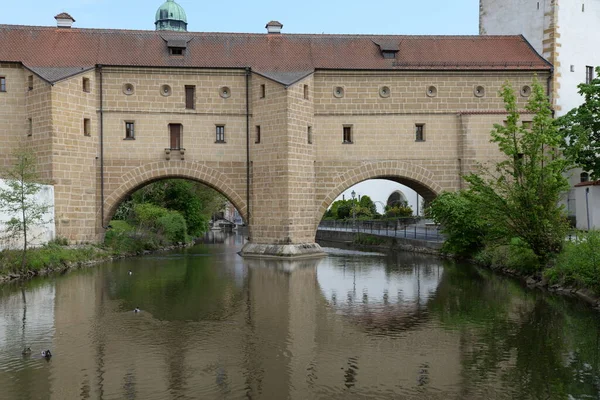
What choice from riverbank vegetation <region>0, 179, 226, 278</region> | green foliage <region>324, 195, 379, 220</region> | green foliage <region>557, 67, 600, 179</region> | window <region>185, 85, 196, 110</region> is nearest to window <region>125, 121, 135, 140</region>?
window <region>185, 85, 196, 110</region>

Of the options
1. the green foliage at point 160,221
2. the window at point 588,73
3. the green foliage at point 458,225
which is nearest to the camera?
the green foliage at point 458,225

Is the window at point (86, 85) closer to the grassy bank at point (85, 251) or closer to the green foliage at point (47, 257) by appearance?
the grassy bank at point (85, 251)

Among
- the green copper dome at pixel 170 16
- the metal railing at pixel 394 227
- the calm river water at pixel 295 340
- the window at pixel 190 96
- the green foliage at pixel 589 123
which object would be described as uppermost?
the green copper dome at pixel 170 16

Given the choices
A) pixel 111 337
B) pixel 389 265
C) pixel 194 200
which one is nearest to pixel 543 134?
pixel 389 265

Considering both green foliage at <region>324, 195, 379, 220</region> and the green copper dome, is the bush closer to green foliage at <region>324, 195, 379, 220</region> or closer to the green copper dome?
green foliage at <region>324, 195, 379, 220</region>

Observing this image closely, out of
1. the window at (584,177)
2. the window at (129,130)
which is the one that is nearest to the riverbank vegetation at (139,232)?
the window at (129,130)

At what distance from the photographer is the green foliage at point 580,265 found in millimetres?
15102

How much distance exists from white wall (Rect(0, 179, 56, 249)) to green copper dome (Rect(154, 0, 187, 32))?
41316 millimetres

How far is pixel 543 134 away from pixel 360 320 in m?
8.09

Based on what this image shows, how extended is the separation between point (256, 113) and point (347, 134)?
14.0 feet

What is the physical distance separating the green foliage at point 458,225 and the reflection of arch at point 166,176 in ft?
28.2

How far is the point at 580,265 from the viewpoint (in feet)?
51.6

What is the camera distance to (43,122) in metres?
26.5

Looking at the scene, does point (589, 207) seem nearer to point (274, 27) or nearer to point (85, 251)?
point (274, 27)
